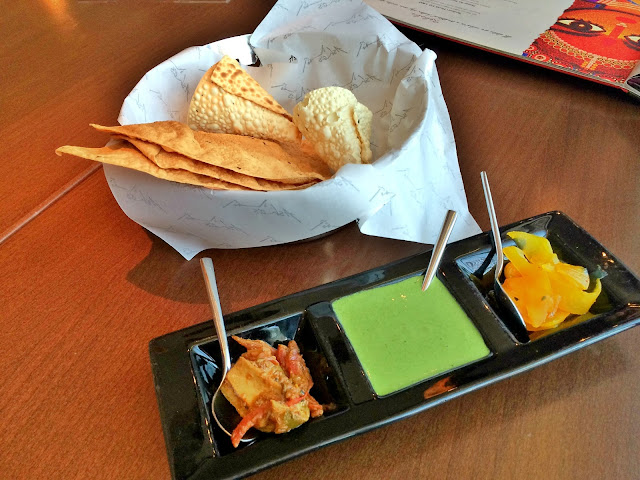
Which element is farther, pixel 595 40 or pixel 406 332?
pixel 595 40

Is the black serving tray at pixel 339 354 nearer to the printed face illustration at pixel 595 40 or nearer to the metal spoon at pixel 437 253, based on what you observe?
the metal spoon at pixel 437 253

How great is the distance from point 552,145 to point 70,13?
4.41ft

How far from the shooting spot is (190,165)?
677mm

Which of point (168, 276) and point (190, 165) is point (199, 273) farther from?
point (190, 165)

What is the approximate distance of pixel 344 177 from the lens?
2.28ft

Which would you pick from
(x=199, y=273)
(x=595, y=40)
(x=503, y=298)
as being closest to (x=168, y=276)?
(x=199, y=273)

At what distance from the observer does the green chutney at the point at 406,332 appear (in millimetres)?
577

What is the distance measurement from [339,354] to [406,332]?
90 millimetres

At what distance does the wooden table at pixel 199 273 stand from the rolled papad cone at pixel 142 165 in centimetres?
15

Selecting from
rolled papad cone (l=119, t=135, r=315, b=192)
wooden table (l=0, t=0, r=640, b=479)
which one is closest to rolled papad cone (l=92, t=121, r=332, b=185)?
rolled papad cone (l=119, t=135, r=315, b=192)

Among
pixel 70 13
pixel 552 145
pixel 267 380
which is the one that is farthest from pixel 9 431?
pixel 70 13

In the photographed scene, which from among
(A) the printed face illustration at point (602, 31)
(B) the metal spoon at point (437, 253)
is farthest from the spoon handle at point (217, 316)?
(A) the printed face illustration at point (602, 31)

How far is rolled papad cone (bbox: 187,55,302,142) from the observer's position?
2.86 feet

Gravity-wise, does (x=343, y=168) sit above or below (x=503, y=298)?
above
